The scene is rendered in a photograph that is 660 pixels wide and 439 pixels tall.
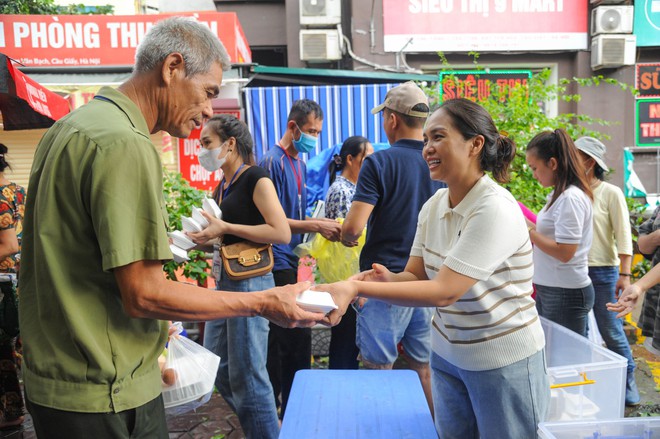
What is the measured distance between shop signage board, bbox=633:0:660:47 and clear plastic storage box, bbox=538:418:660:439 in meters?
10.8

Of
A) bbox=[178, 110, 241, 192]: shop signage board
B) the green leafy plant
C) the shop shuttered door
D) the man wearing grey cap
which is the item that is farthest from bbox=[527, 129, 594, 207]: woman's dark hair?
the shop shuttered door

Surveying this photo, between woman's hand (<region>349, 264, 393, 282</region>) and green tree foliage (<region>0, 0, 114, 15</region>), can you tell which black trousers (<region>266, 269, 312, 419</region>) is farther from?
green tree foliage (<region>0, 0, 114, 15</region>)

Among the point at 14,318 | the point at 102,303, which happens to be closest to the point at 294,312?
the point at 102,303

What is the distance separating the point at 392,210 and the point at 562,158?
124 cm

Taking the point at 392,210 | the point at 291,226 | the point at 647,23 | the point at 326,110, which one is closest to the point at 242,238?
the point at 291,226

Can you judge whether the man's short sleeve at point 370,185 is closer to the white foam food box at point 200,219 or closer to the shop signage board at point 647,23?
the white foam food box at point 200,219

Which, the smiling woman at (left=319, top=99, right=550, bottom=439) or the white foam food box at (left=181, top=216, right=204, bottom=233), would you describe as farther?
the white foam food box at (left=181, top=216, right=204, bottom=233)

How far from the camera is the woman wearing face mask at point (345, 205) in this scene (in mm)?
4059

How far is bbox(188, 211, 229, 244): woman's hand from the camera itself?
2.97 meters

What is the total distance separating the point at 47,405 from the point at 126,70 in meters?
6.68

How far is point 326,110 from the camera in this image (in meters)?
8.41

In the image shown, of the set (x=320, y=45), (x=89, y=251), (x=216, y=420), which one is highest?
(x=320, y=45)

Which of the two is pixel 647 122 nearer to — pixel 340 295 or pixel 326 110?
pixel 326 110

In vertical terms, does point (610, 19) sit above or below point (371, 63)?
above
